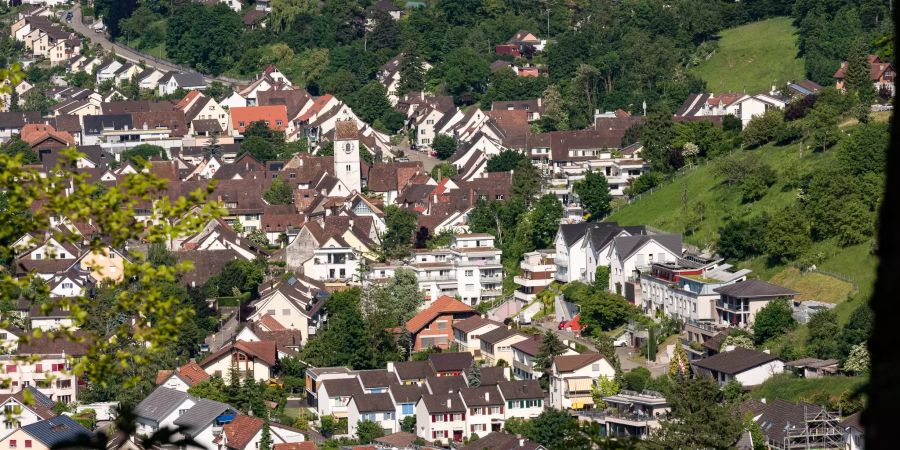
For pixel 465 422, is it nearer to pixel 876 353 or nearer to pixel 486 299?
pixel 486 299

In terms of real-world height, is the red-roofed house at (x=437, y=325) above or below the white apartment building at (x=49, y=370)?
above

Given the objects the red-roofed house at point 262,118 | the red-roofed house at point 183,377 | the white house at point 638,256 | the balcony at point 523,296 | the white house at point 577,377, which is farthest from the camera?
the red-roofed house at point 262,118

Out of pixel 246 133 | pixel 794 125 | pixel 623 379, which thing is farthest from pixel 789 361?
pixel 246 133

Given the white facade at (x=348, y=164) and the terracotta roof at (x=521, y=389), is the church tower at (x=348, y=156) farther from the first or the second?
the terracotta roof at (x=521, y=389)

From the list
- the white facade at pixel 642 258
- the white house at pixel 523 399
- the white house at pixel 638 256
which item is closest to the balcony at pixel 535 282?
the white house at pixel 638 256

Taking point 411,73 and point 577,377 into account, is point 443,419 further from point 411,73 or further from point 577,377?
point 411,73

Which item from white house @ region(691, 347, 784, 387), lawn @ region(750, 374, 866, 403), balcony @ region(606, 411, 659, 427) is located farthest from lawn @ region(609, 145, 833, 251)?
balcony @ region(606, 411, 659, 427)
